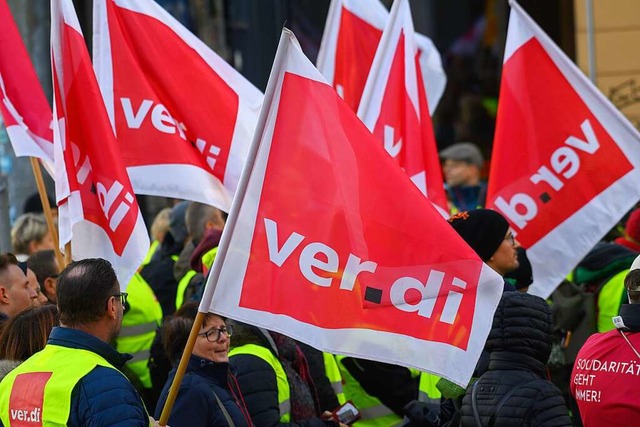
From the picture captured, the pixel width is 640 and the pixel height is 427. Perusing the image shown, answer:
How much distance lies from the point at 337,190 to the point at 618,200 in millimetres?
2388

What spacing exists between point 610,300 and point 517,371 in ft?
6.47

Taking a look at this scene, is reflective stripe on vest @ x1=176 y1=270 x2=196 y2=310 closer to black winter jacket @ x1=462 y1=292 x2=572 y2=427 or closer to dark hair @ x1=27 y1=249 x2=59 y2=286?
dark hair @ x1=27 y1=249 x2=59 y2=286

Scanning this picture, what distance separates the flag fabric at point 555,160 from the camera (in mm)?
6469

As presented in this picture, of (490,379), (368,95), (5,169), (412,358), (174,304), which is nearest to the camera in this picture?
(412,358)

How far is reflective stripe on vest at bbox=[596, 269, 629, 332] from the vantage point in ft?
21.9

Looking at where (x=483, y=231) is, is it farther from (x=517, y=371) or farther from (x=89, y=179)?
(x=89, y=179)

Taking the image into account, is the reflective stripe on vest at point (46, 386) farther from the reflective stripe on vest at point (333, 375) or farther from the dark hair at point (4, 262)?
the reflective stripe on vest at point (333, 375)

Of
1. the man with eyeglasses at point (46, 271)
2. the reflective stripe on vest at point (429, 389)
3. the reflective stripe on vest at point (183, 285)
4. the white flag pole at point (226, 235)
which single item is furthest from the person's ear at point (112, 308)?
the reflective stripe on vest at point (183, 285)

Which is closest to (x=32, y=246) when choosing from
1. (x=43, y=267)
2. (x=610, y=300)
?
(x=43, y=267)

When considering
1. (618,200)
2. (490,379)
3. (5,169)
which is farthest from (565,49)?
(490,379)

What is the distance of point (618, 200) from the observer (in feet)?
21.2

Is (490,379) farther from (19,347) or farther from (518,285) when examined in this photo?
(19,347)

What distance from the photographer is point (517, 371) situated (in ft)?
16.1

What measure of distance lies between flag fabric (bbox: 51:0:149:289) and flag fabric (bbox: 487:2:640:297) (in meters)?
2.03
